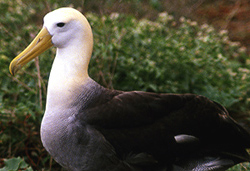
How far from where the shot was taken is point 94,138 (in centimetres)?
243

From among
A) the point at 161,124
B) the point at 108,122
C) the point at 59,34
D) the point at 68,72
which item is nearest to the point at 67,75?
the point at 68,72

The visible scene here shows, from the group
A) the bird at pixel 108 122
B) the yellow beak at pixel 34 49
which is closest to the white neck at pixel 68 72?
the bird at pixel 108 122

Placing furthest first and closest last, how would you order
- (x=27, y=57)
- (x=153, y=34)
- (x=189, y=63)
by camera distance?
(x=153, y=34), (x=189, y=63), (x=27, y=57)

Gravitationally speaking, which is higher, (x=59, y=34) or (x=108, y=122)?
(x=59, y=34)

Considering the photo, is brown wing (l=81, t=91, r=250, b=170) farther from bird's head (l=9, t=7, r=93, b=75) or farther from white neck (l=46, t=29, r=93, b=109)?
bird's head (l=9, t=7, r=93, b=75)

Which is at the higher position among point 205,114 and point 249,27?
point 205,114

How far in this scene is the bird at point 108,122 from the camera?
2457 mm

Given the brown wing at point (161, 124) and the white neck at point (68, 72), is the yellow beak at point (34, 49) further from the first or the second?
the brown wing at point (161, 124)

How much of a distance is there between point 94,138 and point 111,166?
0.24 m

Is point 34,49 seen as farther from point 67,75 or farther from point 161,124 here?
point 161,124

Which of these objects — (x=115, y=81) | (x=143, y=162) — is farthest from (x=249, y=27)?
(x=143, y=162)

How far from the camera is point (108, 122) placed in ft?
8.20

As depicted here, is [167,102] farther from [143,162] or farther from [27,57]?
[27,57]

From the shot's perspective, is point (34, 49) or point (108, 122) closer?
point (108, 122)
